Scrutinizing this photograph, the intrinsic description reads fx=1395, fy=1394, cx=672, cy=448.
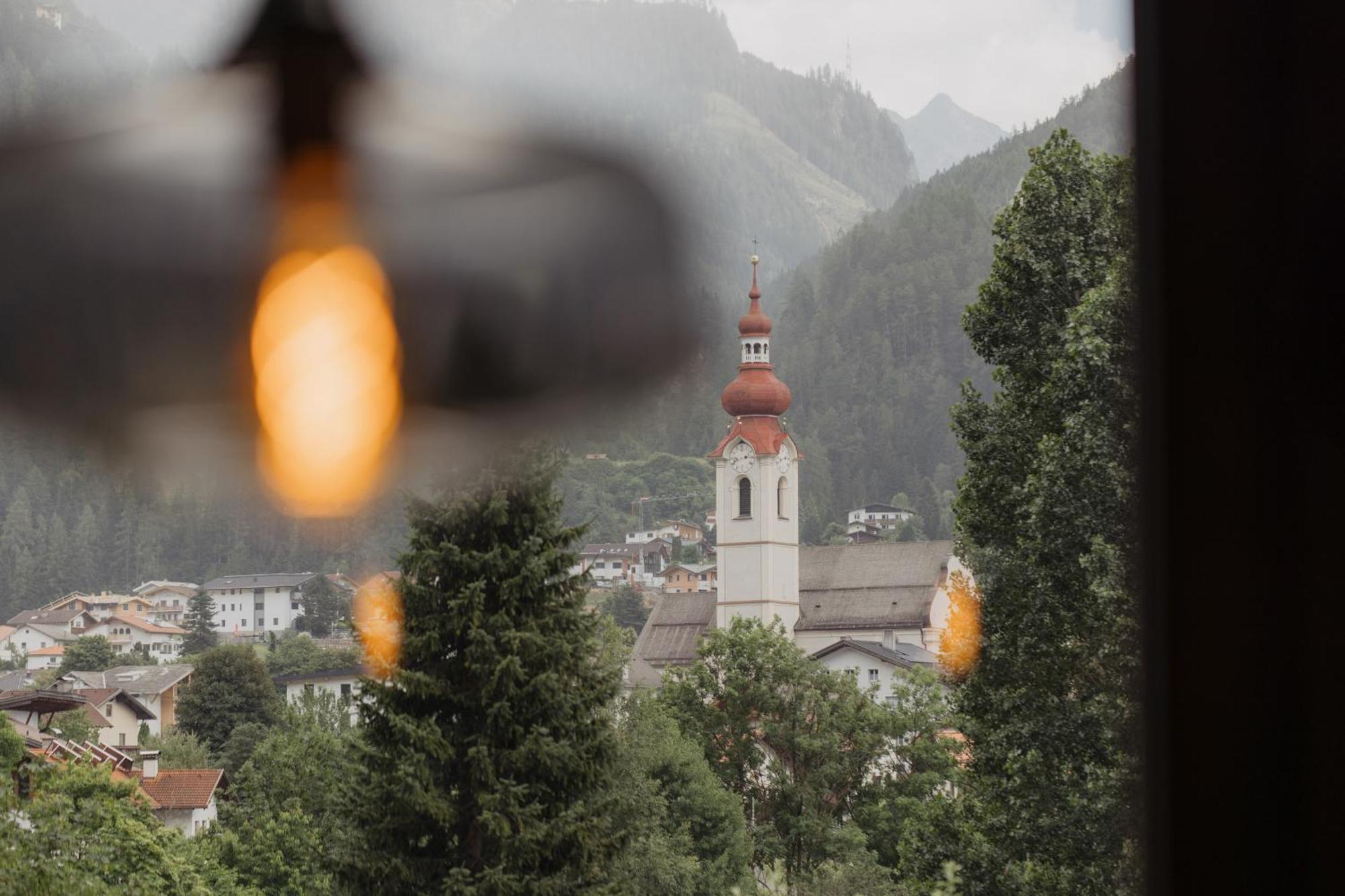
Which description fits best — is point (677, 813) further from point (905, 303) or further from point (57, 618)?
point (57, 618)

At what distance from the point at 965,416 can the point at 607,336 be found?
7988 mm

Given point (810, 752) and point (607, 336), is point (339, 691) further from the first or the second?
point (810, 752)

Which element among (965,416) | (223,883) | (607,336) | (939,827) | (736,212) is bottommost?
(223,883)

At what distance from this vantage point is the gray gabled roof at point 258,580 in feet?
6.07

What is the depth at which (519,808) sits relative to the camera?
786cm

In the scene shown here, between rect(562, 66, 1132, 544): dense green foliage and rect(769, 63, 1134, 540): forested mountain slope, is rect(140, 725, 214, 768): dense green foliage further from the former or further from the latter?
rect(562, 66, 1132, 544): dense green foliage

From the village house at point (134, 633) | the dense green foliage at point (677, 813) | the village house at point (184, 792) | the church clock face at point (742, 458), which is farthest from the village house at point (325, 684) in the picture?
the church clock face at point (742, 458)

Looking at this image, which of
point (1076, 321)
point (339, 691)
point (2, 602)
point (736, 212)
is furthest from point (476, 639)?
point (736, 212)

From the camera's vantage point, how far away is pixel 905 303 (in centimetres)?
823

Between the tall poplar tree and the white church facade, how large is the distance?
32.5 meters

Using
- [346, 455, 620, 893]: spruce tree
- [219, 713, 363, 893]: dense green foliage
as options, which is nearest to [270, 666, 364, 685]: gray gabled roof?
[346, 455, 620, 893]: spruce tree

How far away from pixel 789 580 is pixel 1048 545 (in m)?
41.4

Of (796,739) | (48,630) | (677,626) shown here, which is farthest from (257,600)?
(677,626)

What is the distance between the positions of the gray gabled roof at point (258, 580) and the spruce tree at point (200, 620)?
6.8 inches
